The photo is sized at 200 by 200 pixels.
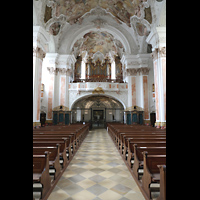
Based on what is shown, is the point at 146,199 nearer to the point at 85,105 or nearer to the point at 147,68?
the point at 147,68

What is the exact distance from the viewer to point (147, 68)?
57.9ft

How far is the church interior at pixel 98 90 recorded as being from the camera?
397 centimetres

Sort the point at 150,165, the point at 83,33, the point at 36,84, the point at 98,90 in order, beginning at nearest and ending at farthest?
the point at 150,165 < the point at 36,84 < the point at 83,33 < the point at 98,90

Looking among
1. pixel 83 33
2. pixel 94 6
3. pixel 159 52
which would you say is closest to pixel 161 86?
pixel 159 52

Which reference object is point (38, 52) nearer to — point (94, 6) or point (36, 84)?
point (36, 84)

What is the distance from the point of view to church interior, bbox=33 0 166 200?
3.97 m

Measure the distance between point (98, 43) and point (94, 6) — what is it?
695cm

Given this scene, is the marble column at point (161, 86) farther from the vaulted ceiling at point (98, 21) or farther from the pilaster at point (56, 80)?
the pilaster at point (56, 80)

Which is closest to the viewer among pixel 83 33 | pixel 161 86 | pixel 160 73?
pixel 161 86

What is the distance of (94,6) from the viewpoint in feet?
53.7

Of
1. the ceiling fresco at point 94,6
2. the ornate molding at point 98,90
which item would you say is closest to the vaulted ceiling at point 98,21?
→ the ceiling fresco at point 94,6

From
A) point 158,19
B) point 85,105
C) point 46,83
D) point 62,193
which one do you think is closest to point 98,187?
point 62,193
